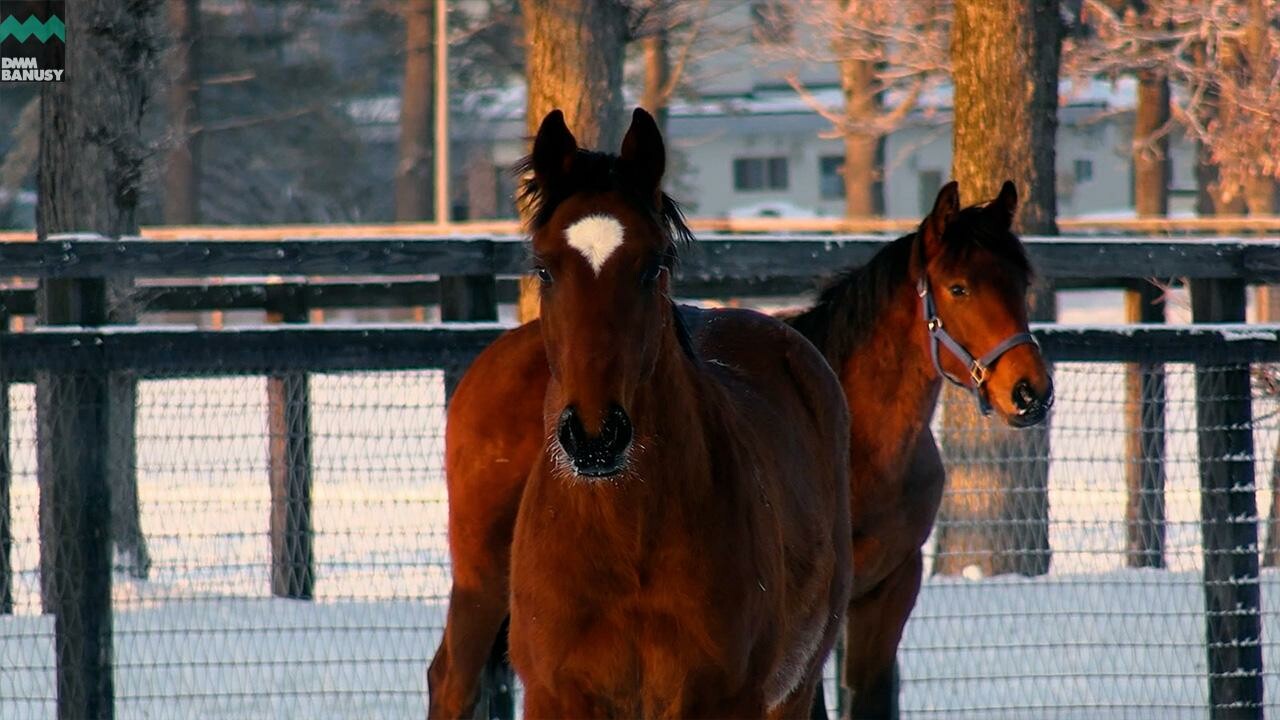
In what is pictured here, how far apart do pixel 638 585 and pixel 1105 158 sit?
45819 mm

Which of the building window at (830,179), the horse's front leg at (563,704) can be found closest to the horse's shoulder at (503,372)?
the horse's front leg at (563,704)

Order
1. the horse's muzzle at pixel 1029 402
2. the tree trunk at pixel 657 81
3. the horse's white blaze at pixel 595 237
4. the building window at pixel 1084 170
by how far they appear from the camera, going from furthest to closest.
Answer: the building window at pixel 1084 170 → the tree trunk at pixel 657 81 → the horse's muzzle at pixel 1029 402 → the horse's white blaze at pixel 595 237

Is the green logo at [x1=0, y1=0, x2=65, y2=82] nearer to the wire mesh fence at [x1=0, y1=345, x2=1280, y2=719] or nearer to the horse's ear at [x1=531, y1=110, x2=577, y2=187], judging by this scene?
the wire mesh fence at [x1=0, y1=345, x2=1280, y2=719]

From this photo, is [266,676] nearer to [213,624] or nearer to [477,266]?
[213,624]

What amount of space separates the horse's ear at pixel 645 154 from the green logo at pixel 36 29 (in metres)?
5.73

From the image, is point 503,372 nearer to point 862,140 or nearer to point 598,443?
point 598,443

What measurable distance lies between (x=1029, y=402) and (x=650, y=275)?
2538mm

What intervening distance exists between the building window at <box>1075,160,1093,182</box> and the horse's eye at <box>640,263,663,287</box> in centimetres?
4456

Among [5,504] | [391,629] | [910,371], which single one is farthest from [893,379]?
[5,504]

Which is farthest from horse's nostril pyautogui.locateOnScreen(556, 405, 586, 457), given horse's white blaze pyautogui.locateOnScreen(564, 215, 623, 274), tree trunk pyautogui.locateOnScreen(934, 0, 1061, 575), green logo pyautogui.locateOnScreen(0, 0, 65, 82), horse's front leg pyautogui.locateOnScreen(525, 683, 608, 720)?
green logo pyautogui.locateOnScreen(0, 0, 65, 82)

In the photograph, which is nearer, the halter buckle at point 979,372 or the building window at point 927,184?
the halter buckle at point 979,372

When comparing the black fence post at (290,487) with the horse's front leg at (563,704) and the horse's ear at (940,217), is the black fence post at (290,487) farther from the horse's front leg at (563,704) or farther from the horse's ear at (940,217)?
the horse's front leg at (563,704)

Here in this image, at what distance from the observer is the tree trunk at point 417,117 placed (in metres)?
32.2

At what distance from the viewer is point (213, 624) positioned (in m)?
7.12
